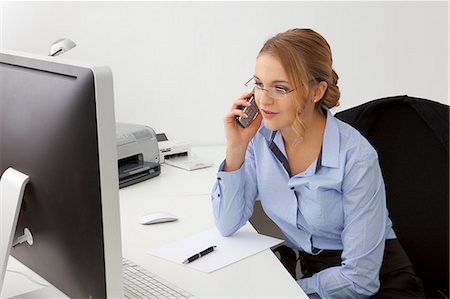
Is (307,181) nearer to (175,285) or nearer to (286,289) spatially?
(286,289)

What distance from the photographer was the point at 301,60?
62.3 inches

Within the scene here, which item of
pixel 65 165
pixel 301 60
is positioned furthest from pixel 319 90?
pixel 65 165

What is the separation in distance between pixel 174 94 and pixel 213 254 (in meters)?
1.16

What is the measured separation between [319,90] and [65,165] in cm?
82

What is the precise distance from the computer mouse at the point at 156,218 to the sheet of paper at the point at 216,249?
115 mm

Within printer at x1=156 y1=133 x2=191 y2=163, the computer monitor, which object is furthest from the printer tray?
the computer monitor

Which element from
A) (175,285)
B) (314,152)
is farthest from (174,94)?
(175,285)

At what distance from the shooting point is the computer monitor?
940mm

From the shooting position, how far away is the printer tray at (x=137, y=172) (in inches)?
78.7

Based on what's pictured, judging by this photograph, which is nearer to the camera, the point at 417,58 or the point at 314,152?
the point at 314,152

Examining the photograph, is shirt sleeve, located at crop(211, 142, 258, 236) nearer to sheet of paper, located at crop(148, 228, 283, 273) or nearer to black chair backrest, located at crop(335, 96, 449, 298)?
sheet of paper, located at crop(148, 228, 283, 273)

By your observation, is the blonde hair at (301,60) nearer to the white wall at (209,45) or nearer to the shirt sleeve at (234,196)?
the shirt sleeve at (234,196)

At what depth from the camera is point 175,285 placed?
128 cm

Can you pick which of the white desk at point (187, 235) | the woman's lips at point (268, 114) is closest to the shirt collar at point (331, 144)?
the woman's lips at point (268, 114)
